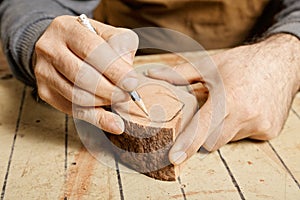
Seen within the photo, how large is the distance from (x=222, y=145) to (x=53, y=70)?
37 cm

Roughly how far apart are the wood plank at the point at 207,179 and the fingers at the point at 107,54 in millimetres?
205

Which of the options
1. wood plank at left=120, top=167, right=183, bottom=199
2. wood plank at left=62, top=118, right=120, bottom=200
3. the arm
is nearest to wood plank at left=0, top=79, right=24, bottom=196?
wood plank at left=62, top=118, right=120, bottom=200

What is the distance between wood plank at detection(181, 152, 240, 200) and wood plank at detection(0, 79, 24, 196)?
0.34 metres

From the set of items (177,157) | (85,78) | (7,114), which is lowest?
(7,114)

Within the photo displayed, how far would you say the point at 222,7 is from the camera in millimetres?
1464

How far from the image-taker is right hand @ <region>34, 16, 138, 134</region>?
2.75 feet

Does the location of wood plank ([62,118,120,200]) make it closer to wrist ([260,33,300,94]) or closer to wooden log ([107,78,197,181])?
wooden log ([107,78,197,181])

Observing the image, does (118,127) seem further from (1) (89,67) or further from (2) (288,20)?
(2) (288,20)

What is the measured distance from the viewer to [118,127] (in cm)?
89

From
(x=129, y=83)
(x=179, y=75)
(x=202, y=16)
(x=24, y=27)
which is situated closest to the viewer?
(x=129, y=83)

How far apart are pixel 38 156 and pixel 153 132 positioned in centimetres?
26

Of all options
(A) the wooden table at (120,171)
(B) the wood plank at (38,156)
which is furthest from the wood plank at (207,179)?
(B) the wood plank at (38,156)

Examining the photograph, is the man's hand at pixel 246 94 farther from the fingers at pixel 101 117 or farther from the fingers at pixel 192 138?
the fingers at pixel 101 117

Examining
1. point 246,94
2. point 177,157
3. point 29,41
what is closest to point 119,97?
point 177,157
